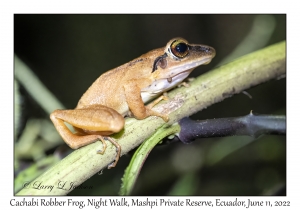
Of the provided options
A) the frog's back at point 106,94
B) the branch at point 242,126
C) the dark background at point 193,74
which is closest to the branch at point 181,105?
the branch at point 242,126

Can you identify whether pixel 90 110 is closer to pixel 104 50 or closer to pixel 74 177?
pixel 74 177

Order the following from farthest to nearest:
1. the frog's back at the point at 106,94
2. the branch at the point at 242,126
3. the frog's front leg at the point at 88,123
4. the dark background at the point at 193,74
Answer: the dark background at the point at 193,74
the frog's back at the point at 106,94
the frog's front leg at the point at 88,123
the branch at the point at 242,126

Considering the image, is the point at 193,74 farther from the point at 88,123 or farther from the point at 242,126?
the point at 242,126

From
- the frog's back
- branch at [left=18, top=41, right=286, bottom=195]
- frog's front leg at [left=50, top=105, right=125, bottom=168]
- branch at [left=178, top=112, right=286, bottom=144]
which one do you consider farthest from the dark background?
branch at [left=178, top=112, right=286, bottom=144]

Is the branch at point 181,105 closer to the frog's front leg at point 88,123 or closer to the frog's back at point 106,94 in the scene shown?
the frog's front leg at point 88,123

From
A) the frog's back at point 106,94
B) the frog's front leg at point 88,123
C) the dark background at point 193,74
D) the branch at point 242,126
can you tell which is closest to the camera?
the branch at point 242,126

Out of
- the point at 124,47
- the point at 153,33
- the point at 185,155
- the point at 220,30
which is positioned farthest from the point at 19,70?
the point at 220,30

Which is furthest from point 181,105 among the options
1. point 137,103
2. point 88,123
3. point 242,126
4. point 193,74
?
point 193,74
